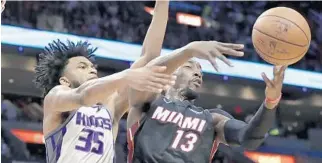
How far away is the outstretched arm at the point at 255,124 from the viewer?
3891 millimetres

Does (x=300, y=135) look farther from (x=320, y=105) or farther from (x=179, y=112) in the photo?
(x=179, y=112)

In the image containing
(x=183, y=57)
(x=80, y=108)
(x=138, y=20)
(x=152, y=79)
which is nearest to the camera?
(x=152, y=79)

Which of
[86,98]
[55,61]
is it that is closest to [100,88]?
[86,98]

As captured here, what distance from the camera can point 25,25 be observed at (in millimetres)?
11680

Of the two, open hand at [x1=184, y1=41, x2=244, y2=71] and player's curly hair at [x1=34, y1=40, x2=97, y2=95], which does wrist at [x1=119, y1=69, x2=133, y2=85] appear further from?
player's curly hair at [x1=34, y1=40, x2=97, y2=95]

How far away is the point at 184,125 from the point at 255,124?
41 centimetres

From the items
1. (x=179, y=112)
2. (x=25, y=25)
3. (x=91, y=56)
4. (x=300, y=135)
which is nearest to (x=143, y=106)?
(x=179, y=112)

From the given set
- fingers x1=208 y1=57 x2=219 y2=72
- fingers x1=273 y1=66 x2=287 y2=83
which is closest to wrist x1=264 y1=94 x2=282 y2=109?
fingers x1=273 y1=66 x2=287 y2=83

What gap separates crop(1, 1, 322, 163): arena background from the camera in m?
11.4

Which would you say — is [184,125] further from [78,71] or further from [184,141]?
[78,71]

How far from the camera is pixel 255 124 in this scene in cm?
406

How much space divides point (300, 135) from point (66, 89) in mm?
10169

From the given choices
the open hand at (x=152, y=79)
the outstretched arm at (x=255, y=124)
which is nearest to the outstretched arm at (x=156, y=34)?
the outstretched arm at (x=255, y=124)

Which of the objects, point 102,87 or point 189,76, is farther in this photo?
point 189,76
